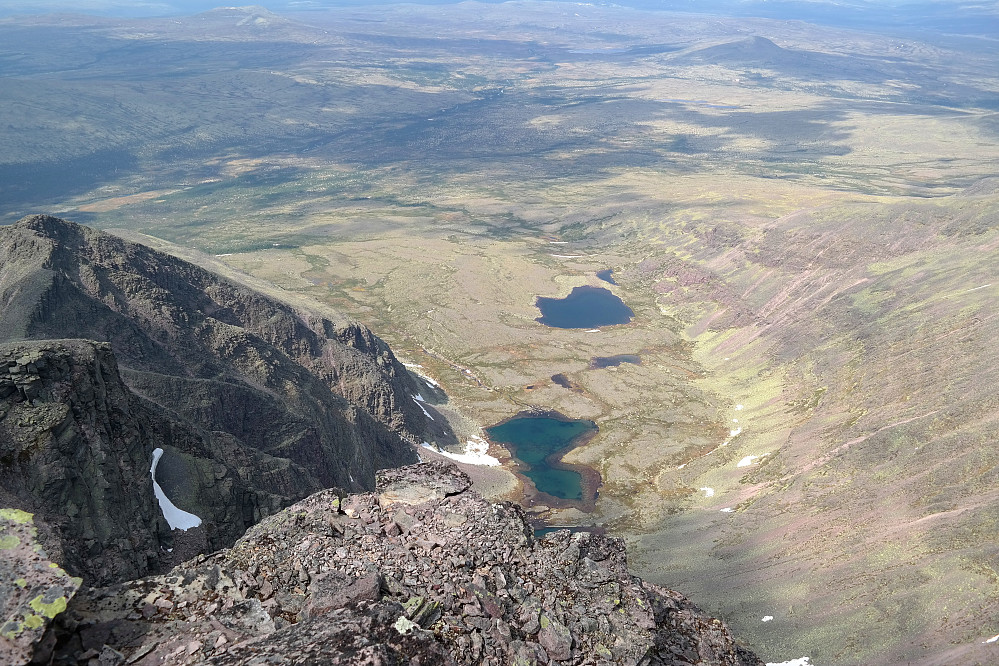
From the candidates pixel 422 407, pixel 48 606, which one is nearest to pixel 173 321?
pixel 422 407

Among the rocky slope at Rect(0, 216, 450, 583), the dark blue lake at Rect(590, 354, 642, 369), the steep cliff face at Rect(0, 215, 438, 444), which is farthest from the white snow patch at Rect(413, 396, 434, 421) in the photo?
the dark blue lake at Rect(590, 354, 642, 369)

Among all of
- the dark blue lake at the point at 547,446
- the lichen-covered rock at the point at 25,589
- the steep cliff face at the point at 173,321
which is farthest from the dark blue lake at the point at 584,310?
the lichen-covered rock at the point at 25,589

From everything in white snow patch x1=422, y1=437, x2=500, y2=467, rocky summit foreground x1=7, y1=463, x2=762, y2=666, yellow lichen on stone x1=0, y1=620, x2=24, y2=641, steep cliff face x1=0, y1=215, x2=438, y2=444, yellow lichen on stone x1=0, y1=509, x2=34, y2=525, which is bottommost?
white snow patch x1=422, y1=437, x2=500, y2=467

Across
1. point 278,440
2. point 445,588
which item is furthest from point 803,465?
point 445,588

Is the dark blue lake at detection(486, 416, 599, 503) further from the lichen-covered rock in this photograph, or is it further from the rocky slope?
the lichen-covered rock

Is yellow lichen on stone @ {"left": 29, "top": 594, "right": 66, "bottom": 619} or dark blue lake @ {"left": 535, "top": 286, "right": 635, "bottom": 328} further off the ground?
yellow lichen on stone @ {"left": 29, "top": 594, "right": 66, "bottom": 619}

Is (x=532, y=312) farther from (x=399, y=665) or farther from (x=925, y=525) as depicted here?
(x=399, y=665)

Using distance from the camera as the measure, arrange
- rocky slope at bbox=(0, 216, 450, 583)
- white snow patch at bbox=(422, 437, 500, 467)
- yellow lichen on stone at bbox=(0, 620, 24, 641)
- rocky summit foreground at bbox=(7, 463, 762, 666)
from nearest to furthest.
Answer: yellow lichen on stone at bbox=(0, 620, 24, 641)
rocky summit foreground at bbox=(7, 463, 762, 666)
rocky slope at bbox=(0, 216, 450, 583)
white snow patch at bbox=(422, 437, 500, 467)
